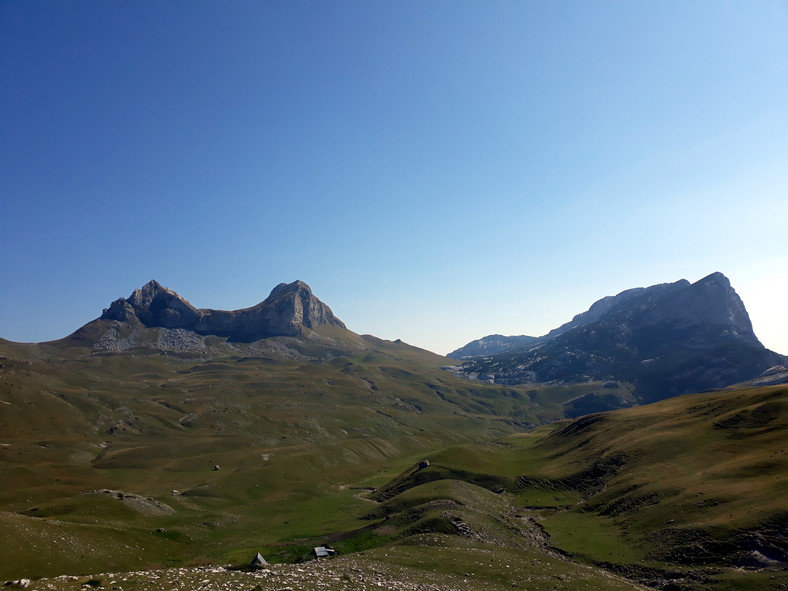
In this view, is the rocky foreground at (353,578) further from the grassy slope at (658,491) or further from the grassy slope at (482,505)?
the grassy slope at (658,491)

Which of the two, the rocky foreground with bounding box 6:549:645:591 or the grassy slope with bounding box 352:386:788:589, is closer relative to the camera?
the rocky foreground with bounding box 6:549:645:591

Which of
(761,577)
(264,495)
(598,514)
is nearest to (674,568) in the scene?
(761,577)

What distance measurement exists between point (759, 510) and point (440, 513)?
47.6m

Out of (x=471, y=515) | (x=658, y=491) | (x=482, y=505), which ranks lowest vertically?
(x=482, y=505)

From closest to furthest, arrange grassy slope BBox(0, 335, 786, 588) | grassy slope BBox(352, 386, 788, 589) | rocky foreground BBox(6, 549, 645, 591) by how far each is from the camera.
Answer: rocky foreground BBox(6, 549, 645, 591) → grassy slope BBox(352, 386, 788, 589) → grassy slope BBox(0, 335, 786, 588)

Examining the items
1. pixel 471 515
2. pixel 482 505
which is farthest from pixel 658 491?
pixel 471 515

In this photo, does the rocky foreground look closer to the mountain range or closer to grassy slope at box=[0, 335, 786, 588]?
the mountain range

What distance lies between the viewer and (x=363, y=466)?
187 m

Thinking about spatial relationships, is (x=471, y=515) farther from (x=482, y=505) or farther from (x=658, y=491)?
(x=658, y=491)

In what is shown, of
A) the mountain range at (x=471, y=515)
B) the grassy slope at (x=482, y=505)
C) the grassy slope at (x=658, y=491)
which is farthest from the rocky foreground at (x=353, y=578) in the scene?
the grassy slope at (x=658, y=491)

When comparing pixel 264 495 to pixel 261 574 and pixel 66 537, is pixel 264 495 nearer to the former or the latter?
pixel 66 537

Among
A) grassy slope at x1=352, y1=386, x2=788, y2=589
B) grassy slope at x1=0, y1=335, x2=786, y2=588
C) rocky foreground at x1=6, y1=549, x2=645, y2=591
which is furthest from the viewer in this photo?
grassy slope at x1=0, y1=335, x2=786, y2=588

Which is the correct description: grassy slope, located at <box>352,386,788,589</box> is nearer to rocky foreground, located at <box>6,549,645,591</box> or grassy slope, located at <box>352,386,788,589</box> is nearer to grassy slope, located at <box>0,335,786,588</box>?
grassy slope, located at <box>0,335,786,588</box>

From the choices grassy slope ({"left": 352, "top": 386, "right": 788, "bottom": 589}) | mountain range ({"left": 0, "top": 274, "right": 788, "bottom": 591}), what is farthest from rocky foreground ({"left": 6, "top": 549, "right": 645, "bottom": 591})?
grassy slope ({"left": 352, "top": 386, "right": 788, "bottom": 589})
